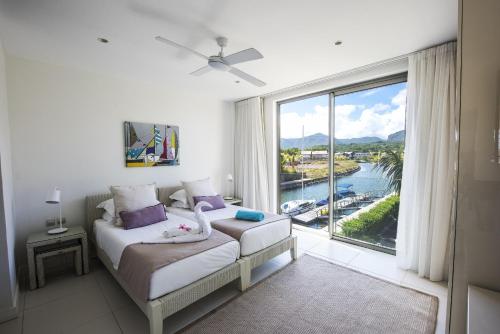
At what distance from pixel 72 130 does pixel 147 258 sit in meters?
2.25

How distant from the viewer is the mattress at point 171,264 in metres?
1.69

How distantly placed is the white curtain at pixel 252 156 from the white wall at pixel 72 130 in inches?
49.9

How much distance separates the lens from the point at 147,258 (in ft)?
5.82

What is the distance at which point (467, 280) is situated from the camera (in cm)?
100

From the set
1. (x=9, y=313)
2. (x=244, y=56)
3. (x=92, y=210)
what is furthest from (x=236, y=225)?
(x=9, y=313)

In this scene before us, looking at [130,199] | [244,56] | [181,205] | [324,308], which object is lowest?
[324,308]

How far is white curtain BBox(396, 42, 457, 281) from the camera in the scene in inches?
91.5

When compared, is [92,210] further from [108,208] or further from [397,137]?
[397,137]

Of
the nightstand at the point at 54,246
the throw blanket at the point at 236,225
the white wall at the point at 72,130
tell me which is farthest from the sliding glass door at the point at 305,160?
the nightstand at the point at 54,246

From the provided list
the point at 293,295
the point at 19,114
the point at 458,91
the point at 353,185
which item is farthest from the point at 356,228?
the point at 19,114

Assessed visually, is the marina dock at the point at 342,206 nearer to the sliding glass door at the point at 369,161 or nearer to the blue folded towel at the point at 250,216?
the sliding glass door at the point at 369,161

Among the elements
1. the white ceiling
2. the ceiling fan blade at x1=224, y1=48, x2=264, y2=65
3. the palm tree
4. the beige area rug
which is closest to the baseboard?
the beige area rug

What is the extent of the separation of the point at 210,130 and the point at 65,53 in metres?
2.40

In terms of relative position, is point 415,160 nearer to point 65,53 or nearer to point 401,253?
point 401,253
